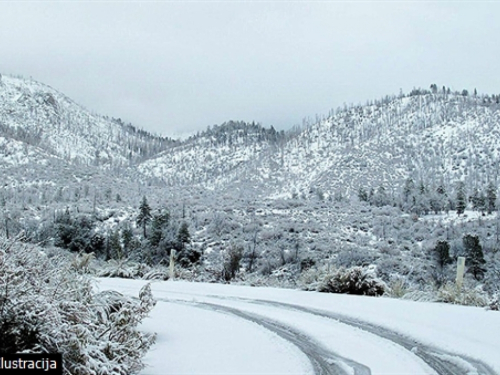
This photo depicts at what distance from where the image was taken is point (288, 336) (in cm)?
781

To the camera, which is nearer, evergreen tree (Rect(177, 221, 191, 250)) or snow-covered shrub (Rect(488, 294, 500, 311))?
snow-covered shrub (Rect(488, 294, 500, 311))

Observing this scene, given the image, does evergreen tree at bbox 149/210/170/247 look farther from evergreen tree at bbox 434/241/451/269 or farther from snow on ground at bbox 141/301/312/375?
snow on ground at bbox 141/301/312/375

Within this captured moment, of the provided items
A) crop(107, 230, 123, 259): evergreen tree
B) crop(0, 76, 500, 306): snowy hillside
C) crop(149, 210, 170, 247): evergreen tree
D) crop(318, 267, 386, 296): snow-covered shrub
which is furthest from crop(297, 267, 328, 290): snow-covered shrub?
crop(149, 210, 170, 247): evergreen tree

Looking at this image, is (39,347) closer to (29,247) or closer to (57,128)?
(29,247)

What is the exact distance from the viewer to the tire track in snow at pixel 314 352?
229 inches

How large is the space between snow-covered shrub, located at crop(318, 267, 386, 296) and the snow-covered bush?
8134mm

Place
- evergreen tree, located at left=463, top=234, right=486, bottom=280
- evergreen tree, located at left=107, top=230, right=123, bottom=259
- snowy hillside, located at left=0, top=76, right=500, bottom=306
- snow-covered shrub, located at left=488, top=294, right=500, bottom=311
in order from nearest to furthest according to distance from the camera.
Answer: snow-covered shrub, located at left=488, top=294, right=500, bottom=311 < evergreen tree, located at left=463, top=234, right=486, bottom=280 < snowy hillside, located at left=0, top=76, right=500, bottom=306 < evergreen tree, located at left=107, top=230, right=123, bottom=259

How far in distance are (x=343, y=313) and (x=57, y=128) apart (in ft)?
543

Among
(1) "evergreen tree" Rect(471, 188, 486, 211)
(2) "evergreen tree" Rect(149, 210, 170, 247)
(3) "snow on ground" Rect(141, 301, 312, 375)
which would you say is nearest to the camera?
Result: (3) "snow on ground" Rect(141, 301, 312, 375)

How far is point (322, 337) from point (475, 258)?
20728mm

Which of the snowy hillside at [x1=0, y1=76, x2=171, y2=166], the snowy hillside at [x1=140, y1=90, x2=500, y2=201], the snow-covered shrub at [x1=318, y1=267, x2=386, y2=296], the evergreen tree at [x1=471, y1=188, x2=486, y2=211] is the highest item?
the snowy hillside at [x1=0, y1=76, x2=171, y2=166]

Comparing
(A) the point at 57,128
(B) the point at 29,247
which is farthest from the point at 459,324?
(A) the point at 57,128

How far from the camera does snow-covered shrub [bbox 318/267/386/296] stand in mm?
12984

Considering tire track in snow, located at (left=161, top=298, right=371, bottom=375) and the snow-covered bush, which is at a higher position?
the snow-covered bush
